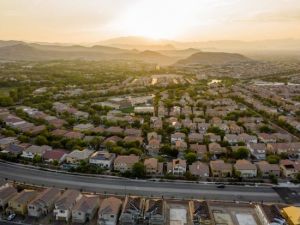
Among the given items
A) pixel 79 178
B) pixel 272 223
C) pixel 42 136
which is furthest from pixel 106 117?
pixel 272 223

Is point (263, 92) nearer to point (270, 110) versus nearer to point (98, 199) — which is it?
point (270, 110)

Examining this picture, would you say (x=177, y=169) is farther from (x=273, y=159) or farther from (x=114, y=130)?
(x=114, y=130)

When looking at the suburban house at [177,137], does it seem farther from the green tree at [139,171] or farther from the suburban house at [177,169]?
the green tree at [139,171]

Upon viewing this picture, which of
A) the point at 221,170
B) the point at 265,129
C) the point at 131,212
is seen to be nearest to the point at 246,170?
the point at 221,170

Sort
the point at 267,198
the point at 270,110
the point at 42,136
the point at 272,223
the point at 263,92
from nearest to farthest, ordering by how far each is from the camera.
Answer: the point at 272,223 → the point at 267,198 → the point at 42,136 → the point at 270,110 → the point at 263,92

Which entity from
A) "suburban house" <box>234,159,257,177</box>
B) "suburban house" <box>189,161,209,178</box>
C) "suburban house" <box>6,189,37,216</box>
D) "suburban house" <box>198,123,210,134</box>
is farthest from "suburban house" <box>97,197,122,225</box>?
"suburban house" <box>198,123,210,134</box>

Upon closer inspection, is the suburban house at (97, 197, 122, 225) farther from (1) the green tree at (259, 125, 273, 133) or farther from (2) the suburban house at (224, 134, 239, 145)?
(1) the green tree at (259, 125, 273, 133)
